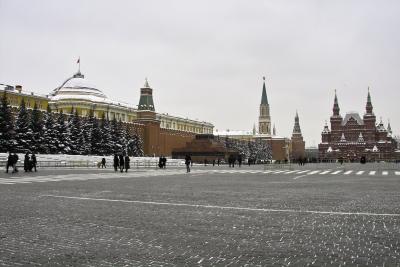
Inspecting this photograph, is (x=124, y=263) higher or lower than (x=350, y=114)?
lower

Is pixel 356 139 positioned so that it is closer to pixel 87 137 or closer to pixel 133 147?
pixel 133 147

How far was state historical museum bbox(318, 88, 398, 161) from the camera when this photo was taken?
405 ft

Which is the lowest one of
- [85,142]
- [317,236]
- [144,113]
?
[317,236]

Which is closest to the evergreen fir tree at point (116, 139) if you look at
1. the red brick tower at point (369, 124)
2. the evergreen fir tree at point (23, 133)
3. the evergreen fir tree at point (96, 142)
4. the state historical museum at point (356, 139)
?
the evergreen fir tree at point (96, 142)

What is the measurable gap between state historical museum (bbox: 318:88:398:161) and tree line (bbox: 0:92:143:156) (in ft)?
252

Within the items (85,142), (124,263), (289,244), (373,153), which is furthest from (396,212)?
(373,153)

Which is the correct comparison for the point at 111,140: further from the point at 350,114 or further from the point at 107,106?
the point at 350,114

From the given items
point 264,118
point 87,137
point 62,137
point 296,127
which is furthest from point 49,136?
point 296,127

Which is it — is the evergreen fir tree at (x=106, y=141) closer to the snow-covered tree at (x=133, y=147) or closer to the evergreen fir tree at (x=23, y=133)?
the snow-covered tree at (x=133, y=147)

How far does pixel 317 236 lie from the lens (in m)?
5.86

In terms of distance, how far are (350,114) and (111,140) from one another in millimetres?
90771

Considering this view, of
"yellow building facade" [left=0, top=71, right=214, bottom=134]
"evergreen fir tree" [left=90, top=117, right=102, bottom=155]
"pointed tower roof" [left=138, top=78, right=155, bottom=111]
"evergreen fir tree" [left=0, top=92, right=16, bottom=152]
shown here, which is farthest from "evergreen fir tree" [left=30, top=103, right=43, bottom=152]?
"pointed tower roof" [left=138, top=78, right=155, bottom=111]

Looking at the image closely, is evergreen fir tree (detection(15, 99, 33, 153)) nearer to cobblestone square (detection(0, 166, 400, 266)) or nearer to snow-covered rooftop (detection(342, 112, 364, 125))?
A: cobblestone square (detection(0, 166, 400, 266))

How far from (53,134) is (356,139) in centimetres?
9852
